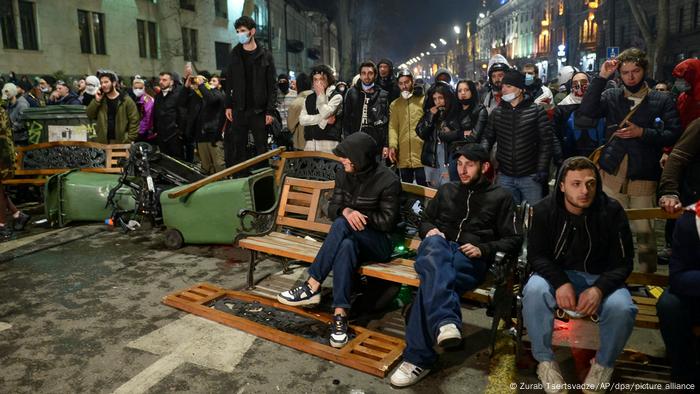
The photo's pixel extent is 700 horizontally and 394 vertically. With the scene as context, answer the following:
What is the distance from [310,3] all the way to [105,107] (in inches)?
1589

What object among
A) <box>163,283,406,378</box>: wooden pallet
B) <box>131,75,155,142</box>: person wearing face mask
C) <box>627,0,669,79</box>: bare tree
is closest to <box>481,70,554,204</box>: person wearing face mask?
<box>163,283,406,378</box>: wooden pallet

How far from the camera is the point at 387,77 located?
296 inches

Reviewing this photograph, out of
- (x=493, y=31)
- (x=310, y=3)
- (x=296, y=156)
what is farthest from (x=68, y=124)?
(x=493, y=31)

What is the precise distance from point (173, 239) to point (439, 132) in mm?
3577

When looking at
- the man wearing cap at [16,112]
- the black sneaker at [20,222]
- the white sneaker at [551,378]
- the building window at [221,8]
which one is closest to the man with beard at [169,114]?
the black sneaker at [20,222]

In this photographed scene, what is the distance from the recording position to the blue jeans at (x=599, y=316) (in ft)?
10.9

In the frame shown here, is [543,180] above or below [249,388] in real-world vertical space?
above

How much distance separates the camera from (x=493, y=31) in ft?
373

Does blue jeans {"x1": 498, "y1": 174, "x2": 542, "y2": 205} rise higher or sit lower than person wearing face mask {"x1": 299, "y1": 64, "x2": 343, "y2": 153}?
lower

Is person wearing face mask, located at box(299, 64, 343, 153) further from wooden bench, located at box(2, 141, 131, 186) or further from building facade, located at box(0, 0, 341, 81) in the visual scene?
building facade, located at box(0, 0, 341, 81)

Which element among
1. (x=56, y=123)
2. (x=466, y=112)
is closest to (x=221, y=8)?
(x=56, y=123)

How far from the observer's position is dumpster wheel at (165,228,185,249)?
6.70 m

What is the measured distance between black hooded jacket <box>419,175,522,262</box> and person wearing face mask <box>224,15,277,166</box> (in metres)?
3.97

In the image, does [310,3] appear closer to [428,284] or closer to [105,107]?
[105,107]
